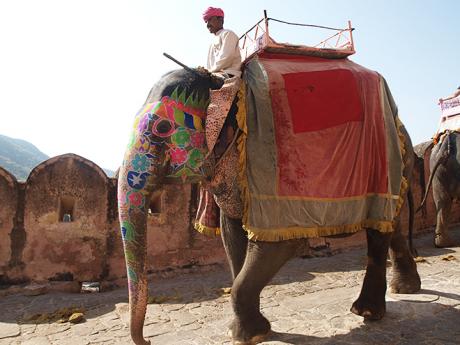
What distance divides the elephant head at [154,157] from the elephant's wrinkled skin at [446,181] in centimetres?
696

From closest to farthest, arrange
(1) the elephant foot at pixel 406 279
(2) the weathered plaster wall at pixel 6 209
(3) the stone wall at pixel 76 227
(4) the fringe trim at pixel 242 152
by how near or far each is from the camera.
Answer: (4) the fringe trim at pixel 242 152
(1) the elephant foot at pixel 406 279
(2) the weathered plaster wall at pixel 6 209
(3) the stone wall at pixel 76 227

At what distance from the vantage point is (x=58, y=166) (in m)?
7.03

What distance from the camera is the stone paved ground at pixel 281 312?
355 centimetres

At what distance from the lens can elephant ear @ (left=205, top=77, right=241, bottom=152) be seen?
2.96 m

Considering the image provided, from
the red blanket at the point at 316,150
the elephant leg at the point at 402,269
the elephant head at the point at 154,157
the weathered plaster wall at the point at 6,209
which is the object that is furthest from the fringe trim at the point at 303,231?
the weathered plaster wall at the point at 6,209

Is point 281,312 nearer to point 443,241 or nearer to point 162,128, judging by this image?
point 162,128

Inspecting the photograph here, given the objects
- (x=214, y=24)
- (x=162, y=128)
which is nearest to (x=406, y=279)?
(x=162, y=128)

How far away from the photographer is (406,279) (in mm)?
4574

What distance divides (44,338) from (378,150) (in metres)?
4.00

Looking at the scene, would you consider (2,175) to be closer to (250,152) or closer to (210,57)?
(210,57)

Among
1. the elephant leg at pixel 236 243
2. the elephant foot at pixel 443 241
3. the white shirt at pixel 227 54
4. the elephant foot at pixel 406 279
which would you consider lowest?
the elephant foot at pixel 406 279

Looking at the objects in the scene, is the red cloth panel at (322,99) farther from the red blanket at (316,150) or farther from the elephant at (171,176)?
A: the elephant at (171,176)

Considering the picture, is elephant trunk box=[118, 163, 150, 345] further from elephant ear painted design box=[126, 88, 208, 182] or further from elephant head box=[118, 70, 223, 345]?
elephant ear painted design box=[126, 88, 208, 182]

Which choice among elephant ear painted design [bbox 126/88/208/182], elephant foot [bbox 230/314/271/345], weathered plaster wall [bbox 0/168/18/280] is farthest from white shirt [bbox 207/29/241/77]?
weathered plaster wall [bbox 0/168/18/280]
